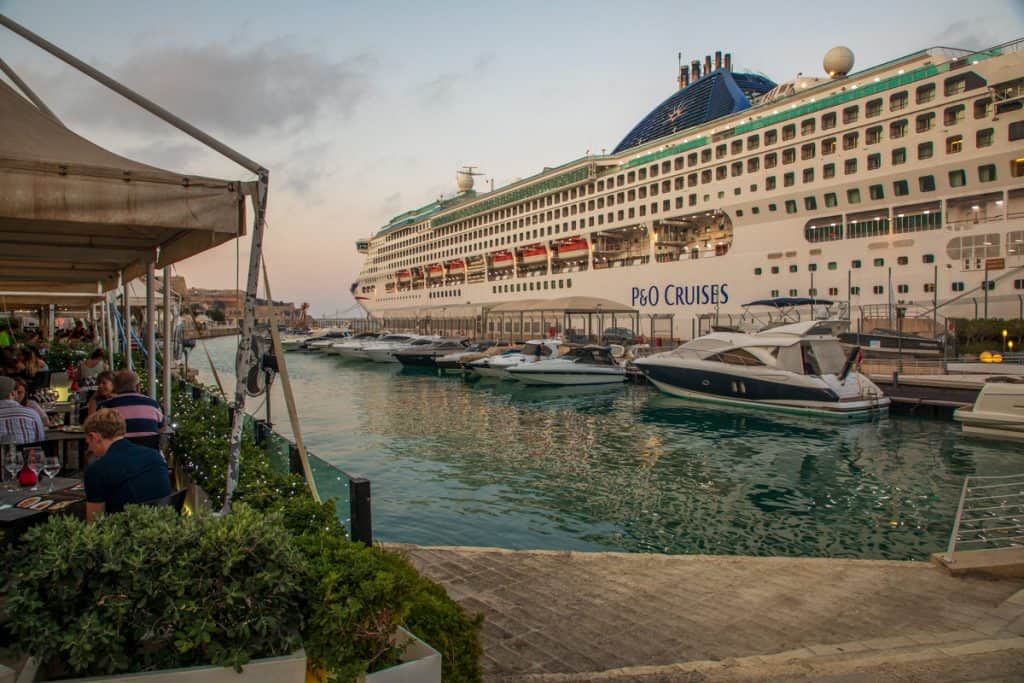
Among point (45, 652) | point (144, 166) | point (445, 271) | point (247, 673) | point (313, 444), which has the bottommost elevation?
point (313, 444)

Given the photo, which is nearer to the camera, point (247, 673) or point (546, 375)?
point (247, 673)

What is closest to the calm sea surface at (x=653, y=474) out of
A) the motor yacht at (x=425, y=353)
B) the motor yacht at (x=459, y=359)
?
the motor yacht at (x=459, y=359)

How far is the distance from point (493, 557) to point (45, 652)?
12.8ft

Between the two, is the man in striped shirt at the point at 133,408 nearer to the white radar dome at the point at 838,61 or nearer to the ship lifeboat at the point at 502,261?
the white radar dome at the point at 838,61

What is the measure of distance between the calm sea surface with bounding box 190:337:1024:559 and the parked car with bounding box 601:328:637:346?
15871mm

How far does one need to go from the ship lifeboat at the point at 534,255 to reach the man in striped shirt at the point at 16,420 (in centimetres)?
4782

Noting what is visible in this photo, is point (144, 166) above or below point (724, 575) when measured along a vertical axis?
above

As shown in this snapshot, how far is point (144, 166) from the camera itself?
356 cm

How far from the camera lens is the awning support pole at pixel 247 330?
3.84 metres

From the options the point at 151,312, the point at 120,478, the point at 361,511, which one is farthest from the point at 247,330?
the point at 151,312

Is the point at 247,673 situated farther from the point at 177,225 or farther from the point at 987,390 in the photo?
the point at 987,390

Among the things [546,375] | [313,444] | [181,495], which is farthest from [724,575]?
[546,375]

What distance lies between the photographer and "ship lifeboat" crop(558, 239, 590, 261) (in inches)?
1891

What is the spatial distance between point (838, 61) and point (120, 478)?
1657 inches
